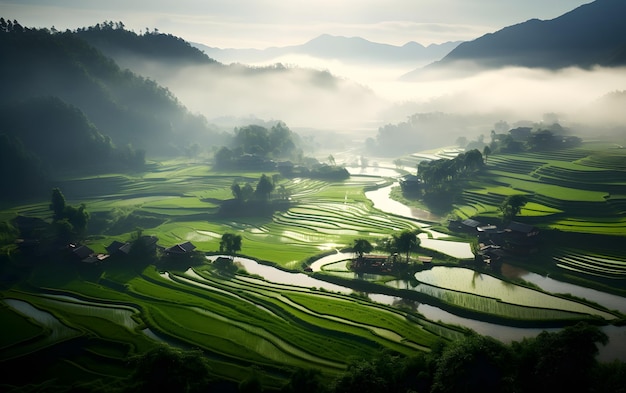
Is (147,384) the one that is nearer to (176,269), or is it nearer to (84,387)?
(84,387)

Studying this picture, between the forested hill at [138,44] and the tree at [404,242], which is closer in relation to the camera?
the tree at [404,242]

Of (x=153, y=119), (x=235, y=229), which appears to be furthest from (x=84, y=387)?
(x=153, y=119)

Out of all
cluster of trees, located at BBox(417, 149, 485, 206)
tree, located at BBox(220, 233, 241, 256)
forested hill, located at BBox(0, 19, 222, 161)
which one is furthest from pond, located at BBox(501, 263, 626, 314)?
forested hill, located at BBox(0, 19, 222, 161)

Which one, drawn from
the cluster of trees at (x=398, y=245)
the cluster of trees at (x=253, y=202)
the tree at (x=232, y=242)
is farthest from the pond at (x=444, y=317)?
the cluster of trees at (x=253, y=202)

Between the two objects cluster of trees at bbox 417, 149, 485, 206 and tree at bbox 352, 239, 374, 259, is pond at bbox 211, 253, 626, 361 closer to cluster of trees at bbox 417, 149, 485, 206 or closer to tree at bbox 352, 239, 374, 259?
tree at bbox 352, 239, 374, 259

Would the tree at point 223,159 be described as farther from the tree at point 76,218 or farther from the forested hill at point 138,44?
the forested hill at point 138,44

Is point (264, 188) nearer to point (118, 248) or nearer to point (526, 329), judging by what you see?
point (118, 248)
